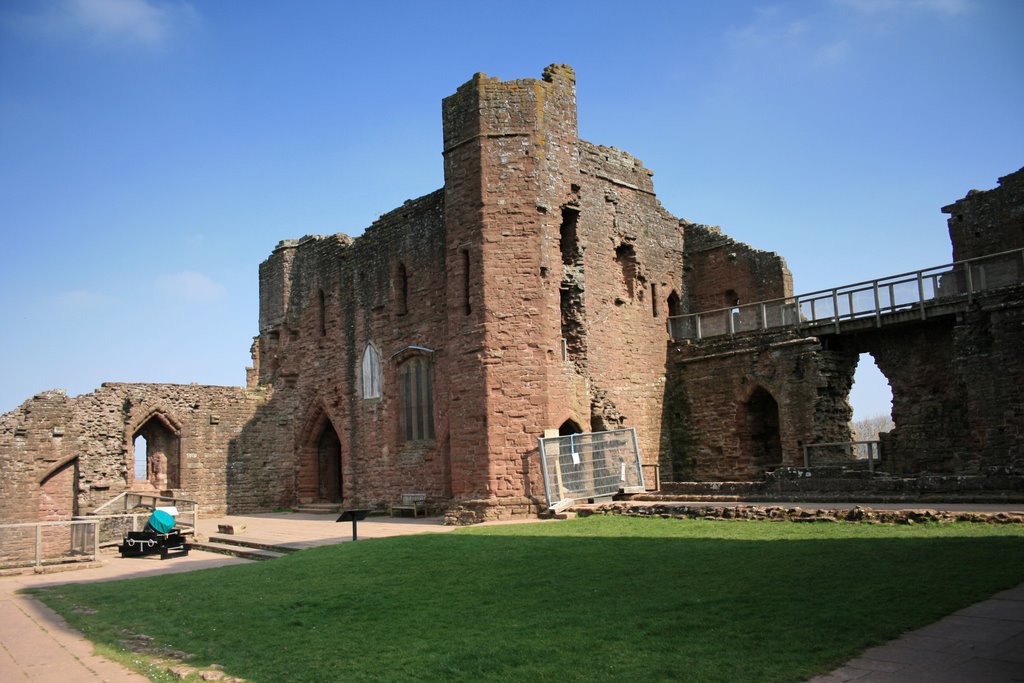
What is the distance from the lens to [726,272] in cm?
2619

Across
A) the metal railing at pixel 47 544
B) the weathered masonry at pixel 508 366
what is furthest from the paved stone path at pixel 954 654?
the metal railing at pixel 47 544

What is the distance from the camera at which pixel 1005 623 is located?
6.31 m

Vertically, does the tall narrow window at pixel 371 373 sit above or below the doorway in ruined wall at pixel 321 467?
above

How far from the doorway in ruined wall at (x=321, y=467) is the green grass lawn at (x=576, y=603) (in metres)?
14.9

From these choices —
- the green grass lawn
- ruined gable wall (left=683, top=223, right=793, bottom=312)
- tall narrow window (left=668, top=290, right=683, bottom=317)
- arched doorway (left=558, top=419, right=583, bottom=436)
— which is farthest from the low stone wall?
ruined gable wall (left=683, top=223, right=793, bottom=312)

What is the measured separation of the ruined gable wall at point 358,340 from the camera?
2275cm

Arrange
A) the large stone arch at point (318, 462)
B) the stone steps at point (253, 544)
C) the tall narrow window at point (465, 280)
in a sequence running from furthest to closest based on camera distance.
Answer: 1. the large stone arch at point (318, 462)
2. the tall narrow window at point (465, 280)
3. the stone steps at point (253, 544)

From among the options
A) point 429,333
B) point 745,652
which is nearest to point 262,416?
point 429,333

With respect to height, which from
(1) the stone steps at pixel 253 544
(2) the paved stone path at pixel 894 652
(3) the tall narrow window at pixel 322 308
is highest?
(3) the tall narrow window at pixel 322 308

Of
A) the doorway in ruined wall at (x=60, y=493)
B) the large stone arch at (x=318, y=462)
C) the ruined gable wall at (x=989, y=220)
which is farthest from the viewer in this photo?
the large stone arch at (x=318, y=462)

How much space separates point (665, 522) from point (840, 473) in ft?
16.6

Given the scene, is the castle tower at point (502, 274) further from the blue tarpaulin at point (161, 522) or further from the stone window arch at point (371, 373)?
the blue tarpaulin at point (161, 522)

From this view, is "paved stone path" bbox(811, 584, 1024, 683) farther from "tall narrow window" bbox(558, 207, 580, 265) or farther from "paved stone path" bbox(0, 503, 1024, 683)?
"tall narrow window" bbox(558, 207, 580, 265)

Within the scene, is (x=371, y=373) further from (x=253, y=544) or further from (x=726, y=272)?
(x=726, y=272)
